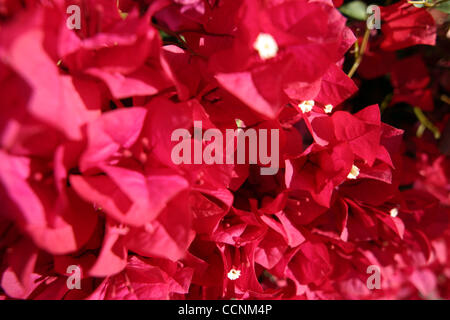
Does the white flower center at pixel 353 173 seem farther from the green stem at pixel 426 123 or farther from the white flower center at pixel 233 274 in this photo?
the green stem at pixel 426 123

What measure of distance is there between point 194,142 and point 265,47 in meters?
0.16

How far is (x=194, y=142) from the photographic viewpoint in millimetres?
509

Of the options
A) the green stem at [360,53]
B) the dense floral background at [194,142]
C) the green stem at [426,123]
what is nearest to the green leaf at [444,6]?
the dense floral background at [194,142]

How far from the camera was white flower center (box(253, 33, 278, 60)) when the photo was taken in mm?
468

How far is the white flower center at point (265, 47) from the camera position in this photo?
47cm

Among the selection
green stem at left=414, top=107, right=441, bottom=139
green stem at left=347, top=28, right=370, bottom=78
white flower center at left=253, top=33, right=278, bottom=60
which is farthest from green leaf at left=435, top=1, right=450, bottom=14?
white flower center at left=253, top=33, right=278, bottom=60

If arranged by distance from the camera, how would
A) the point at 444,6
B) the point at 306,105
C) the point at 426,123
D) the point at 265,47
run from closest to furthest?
the point at 265,47 < the point at 306,105 < the point at 444,6 < the point at 426,123

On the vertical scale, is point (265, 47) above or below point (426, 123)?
below

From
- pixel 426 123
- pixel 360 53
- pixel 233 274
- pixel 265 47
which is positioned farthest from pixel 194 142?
pixel 426 123

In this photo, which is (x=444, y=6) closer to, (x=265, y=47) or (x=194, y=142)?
(x=265, y=47)

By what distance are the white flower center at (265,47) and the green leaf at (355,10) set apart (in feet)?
1.32
